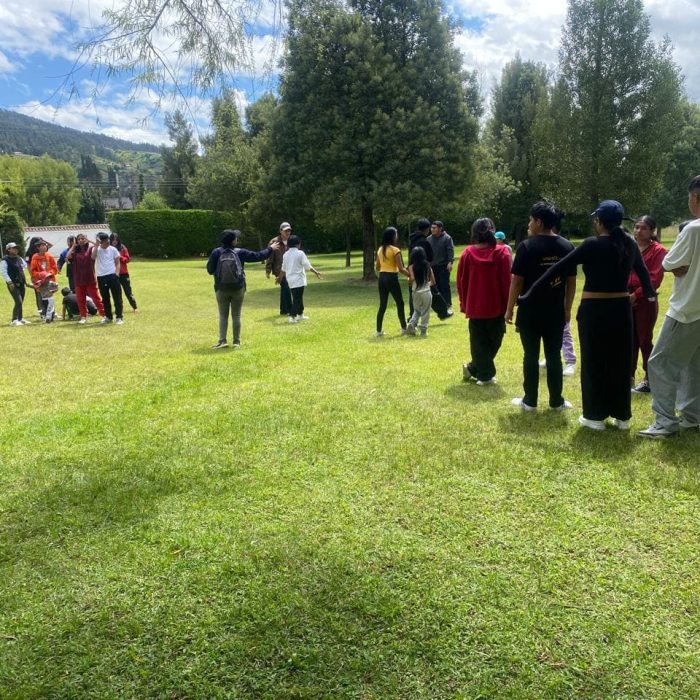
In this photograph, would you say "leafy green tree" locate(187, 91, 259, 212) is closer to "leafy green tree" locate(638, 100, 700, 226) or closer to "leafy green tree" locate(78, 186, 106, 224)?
"leafy green tree" locate(638, 100, 700, 226)

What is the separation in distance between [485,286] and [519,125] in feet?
119

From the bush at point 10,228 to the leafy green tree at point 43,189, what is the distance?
69.9 feet

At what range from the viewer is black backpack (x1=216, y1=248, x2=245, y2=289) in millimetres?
8844

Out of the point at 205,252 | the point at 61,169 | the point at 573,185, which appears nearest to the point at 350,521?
the point at 573,185

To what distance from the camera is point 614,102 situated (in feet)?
87.2

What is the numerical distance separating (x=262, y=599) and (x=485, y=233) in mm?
4710

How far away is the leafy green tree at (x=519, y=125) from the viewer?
36906mm

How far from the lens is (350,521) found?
→ 3.59 meters

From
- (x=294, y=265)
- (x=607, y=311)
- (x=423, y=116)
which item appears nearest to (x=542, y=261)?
(x=607, y=311)

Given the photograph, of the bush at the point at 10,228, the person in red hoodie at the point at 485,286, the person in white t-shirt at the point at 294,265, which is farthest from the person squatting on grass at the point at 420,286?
the bush at the point at 10,228

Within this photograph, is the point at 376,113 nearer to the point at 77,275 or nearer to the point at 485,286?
the point at 77,275

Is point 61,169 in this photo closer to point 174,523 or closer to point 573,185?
point 573,185

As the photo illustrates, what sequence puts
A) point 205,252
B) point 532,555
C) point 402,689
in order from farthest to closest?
Result: 1. point 205,252
2. point 532,555
3. point 402,689

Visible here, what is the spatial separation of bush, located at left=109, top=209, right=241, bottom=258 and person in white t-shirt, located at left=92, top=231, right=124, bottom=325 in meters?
30.1
